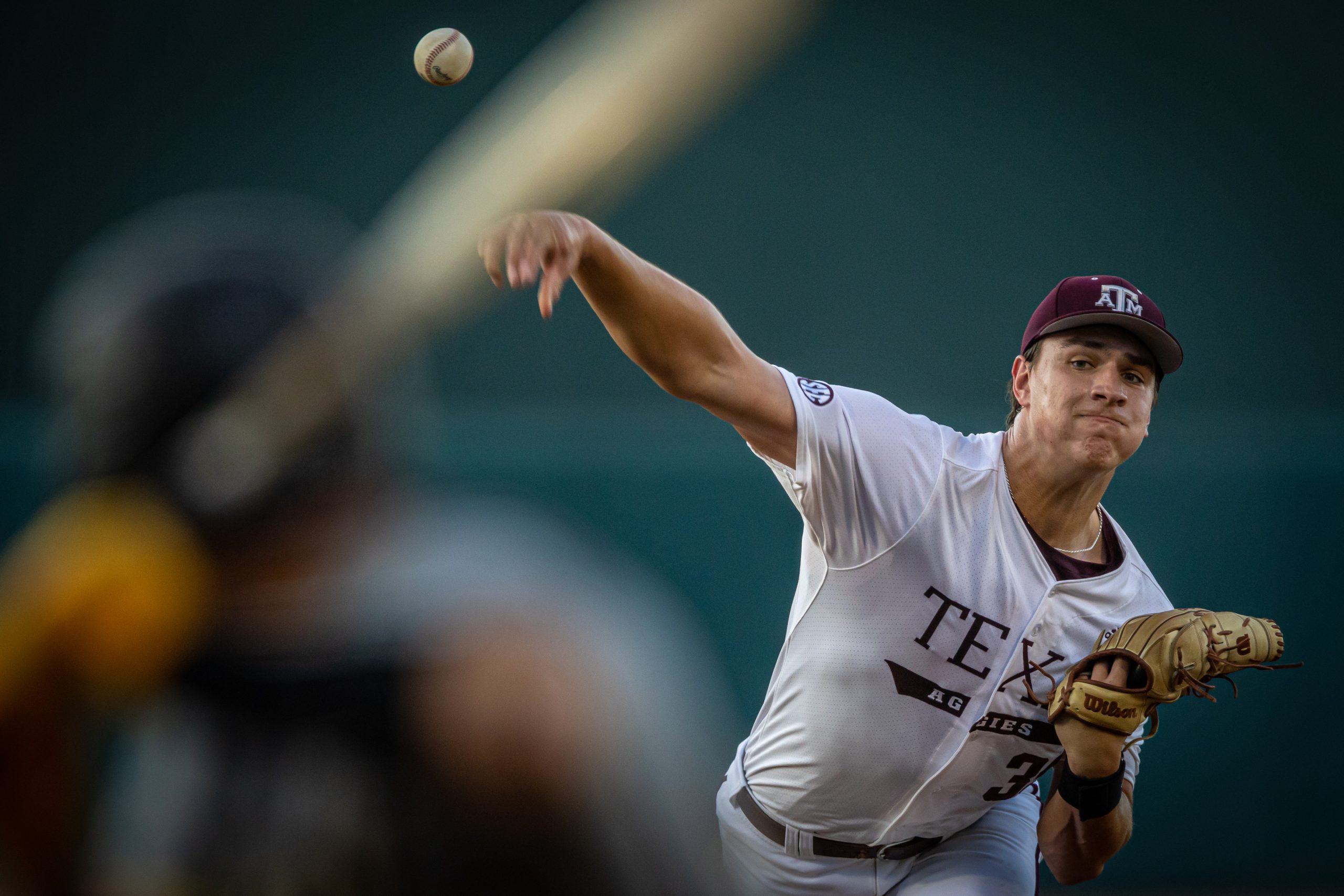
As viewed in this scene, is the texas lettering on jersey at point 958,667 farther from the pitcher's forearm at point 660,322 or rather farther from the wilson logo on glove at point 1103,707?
the pitcher's forearm at point 660,322

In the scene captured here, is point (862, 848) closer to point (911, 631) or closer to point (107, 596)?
point (911, 631)

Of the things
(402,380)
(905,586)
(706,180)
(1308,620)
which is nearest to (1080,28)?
(706,180)

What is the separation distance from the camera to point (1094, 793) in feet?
6.88

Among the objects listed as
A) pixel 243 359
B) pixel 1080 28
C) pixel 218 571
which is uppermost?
pixel 1080 28

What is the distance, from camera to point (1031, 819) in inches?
91.3

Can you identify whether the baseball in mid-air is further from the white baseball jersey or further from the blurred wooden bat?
the blurred wooden bat

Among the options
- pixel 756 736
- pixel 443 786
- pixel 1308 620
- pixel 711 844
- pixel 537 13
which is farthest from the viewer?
pixel 537 13

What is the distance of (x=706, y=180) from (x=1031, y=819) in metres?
3.26

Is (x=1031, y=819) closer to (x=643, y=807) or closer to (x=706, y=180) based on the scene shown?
(x=643, y=807)

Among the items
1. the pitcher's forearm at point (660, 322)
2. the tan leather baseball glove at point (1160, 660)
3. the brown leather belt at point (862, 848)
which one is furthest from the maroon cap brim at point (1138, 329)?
the brown leather belt at point (862, 848)

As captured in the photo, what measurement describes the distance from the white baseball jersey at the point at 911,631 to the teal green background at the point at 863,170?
7.72 feet

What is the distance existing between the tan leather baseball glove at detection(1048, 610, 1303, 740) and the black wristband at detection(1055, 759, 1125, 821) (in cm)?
12

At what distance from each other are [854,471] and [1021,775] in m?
0.71

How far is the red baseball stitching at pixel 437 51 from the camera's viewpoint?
6.92 feet
